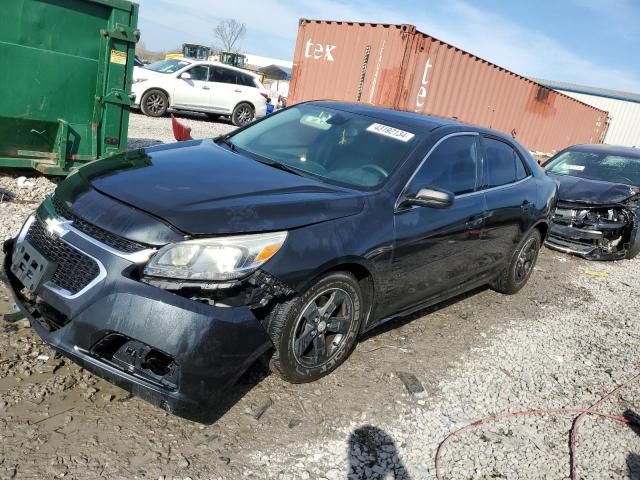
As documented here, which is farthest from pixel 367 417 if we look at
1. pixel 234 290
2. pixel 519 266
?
pixel 519 266

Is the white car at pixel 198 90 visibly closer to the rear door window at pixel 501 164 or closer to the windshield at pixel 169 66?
the windshield at pixel 169 66

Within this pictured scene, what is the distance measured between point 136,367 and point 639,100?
48.0 meters

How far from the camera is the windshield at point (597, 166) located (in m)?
→ 8.33

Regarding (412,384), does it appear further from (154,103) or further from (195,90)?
(195,90)

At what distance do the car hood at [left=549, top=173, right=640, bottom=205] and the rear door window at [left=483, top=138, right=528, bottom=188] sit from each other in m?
2.60

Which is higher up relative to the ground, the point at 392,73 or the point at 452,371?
the point at 392,73

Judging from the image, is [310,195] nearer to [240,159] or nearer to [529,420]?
[240,159]

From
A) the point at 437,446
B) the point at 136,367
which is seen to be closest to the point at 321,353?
the point at 437,446

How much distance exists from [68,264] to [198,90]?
1424 centimetres

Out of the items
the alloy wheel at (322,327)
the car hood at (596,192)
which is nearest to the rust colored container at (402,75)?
the car hood at (596,192)

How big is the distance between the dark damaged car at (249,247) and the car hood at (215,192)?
1 centimetres

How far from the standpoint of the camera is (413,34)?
1105 cm

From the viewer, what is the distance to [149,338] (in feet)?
8.09

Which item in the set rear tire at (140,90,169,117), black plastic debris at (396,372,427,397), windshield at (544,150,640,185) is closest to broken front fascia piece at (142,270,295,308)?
black plastic debris at (396,372,427,397)
